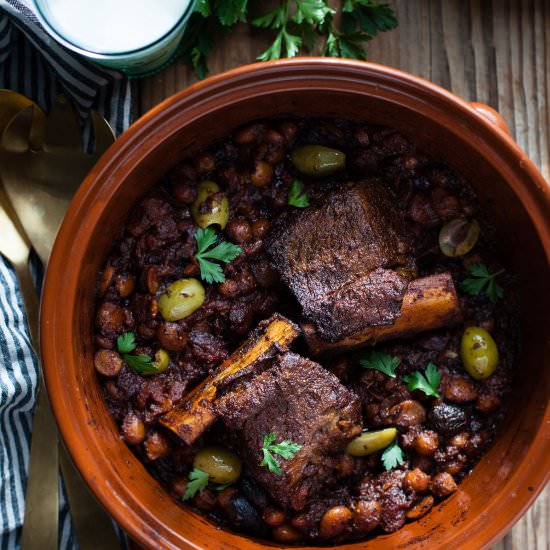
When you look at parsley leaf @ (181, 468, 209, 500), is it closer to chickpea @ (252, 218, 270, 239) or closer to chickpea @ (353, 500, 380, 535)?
chickpea @ (353, 500, 380, 535)

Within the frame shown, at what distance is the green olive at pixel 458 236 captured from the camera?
312cm

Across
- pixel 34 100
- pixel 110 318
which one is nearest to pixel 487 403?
pixel 110 318

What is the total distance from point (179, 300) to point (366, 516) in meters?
1.13

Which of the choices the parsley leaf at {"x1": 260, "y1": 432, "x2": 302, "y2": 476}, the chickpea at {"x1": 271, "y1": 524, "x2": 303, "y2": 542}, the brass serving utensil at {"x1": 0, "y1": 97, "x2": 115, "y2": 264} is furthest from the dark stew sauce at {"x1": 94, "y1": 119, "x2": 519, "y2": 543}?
the brass serving utensil at {"x1": 0, "y1": 97, "x2": 115, "y2": 264}

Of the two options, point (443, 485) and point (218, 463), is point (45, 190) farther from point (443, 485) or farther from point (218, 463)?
point (443, 485)

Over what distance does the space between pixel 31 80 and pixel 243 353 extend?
1529mm

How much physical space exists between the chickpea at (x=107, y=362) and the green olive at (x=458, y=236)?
1407 millimetres

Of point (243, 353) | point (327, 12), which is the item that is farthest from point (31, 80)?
point (243, 353)

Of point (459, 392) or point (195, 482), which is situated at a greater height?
point (459, 392)

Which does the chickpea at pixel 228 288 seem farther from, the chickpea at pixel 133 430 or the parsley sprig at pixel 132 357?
the chickpea at pixel 133 430

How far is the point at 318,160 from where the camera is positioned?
3092 mm

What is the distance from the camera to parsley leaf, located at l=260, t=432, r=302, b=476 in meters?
2.93

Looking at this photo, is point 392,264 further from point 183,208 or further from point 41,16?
point 41,16

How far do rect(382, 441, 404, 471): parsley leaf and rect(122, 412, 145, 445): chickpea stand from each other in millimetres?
984
